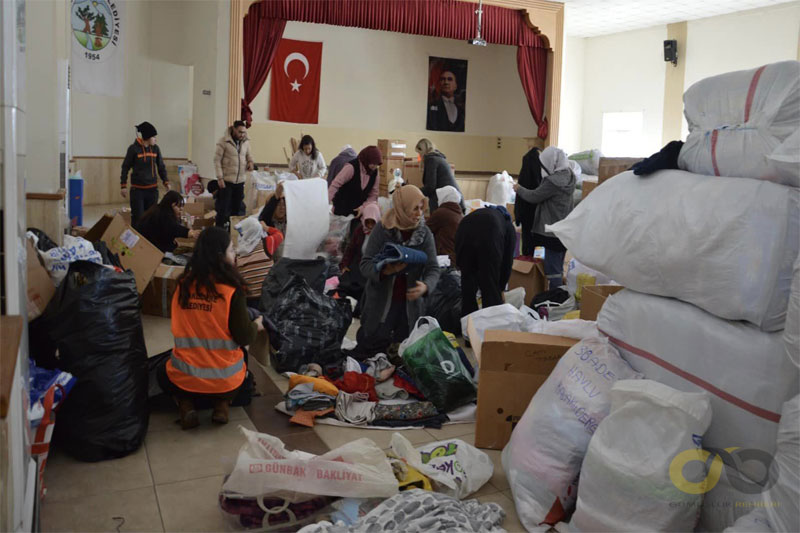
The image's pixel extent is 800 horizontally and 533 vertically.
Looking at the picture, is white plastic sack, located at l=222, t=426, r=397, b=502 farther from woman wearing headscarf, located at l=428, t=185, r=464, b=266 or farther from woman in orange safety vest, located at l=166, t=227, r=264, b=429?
woman wearing headscarf, located at l=428, t=185, r=464, b=266

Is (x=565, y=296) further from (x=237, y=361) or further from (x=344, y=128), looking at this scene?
(x=344, y=128)

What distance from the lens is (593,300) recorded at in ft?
11.2

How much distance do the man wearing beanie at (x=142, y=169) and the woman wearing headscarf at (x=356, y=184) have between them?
238 cm

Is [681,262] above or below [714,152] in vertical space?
below

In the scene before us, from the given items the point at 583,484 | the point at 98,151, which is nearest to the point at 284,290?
the point at 583,484

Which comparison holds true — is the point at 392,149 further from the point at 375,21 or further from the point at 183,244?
the point at 183,244

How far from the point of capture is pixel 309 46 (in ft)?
38.2

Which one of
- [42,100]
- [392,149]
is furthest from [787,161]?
[392,149]

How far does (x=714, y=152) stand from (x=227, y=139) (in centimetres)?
659

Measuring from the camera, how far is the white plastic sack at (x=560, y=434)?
2.38m

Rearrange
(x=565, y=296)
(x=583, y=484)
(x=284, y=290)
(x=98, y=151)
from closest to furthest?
(x=583, y=484) → (x=284, y=290) → (x=565, y=296) → (x=98, y=151)

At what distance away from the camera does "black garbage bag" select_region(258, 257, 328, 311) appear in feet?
14.8

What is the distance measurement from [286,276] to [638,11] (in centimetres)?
898

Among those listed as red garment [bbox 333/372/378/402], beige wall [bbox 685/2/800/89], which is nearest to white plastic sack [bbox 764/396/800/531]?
red garment [bbox 333/372/378/402]
